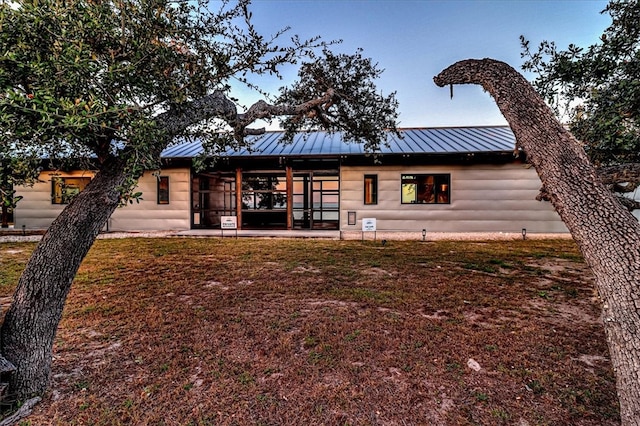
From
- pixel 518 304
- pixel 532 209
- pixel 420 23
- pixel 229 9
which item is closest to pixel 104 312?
pixel 229 9

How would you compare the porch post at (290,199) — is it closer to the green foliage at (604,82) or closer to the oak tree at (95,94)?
the oak tree at (95,94)

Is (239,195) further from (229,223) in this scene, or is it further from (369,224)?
(369,224)

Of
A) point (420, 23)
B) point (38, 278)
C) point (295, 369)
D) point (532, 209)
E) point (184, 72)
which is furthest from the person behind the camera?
point (532, 209)

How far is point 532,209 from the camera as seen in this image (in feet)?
35.3

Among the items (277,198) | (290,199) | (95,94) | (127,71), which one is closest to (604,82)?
(127,71)

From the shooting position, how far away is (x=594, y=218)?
6.58ft

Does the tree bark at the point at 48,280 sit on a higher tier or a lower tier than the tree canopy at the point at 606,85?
lower

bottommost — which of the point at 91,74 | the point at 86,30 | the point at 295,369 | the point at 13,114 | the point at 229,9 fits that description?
the point at 295,369

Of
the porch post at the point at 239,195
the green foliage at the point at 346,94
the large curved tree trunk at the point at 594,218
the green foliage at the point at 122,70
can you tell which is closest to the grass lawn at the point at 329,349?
the large curved tree trunk at the point at 594,218

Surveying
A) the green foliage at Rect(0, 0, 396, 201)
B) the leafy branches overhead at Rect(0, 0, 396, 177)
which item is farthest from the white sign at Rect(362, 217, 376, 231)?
the green foliage at Rect(0, 0, 396, 201)

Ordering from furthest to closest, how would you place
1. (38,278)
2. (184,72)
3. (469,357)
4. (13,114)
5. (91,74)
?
(184,72), (469,357), (38,278), (91,74), (13,114)

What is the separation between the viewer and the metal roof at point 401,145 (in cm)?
1076

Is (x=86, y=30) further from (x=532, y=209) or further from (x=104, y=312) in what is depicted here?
(x=532, y=209)

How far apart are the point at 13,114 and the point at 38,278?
133 centimetres
